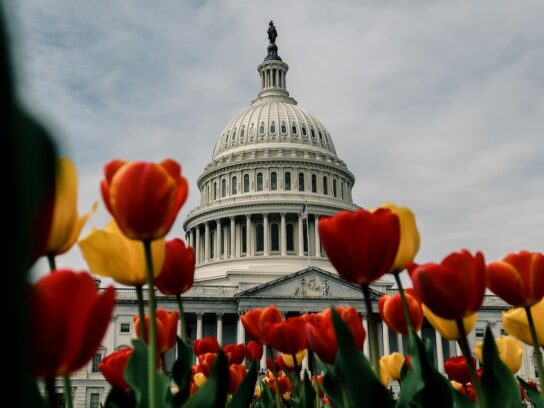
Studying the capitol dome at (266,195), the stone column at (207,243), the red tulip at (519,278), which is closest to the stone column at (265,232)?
the capitol dome at (266,195)

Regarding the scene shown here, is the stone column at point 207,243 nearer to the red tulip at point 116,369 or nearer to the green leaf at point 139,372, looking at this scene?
the red tulip at point 116,369

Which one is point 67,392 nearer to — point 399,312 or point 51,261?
point 51,261

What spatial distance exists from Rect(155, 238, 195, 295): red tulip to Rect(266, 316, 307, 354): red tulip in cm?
68

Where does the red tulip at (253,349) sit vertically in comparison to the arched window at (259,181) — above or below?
below

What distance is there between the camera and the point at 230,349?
18.0 ft

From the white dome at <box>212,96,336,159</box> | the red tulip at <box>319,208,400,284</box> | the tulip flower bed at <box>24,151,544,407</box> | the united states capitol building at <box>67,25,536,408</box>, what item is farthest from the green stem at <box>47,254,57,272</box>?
the white dome at <box>212,96,336,159</box>

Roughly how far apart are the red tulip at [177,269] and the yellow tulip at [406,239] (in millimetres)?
1145

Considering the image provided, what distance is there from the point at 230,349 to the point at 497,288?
9.85 ft

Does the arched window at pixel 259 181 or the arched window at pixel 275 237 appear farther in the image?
the arched window at pixel 259 181

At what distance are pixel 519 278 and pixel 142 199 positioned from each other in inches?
80.9

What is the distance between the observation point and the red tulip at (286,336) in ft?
12.0

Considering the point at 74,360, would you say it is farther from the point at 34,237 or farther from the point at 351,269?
the point at 351,269

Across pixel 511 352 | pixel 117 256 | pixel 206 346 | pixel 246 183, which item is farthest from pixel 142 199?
pixel 246 183

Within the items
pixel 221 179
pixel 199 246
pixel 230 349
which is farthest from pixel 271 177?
pixel 230 349
